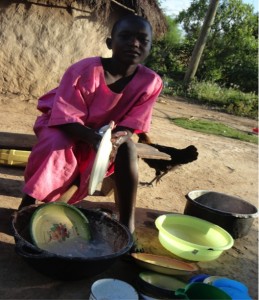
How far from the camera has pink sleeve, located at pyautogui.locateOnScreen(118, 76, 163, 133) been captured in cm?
234

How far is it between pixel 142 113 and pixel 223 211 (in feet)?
3.11

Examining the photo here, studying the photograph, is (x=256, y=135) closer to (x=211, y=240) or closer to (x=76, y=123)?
(x=211, y=240)

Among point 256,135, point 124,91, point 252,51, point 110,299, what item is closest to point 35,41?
point 124,91

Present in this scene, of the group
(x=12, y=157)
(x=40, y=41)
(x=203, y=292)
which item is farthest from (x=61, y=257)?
(x=40, y=41)

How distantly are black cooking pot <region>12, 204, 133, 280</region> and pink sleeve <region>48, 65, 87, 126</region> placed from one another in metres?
0.50

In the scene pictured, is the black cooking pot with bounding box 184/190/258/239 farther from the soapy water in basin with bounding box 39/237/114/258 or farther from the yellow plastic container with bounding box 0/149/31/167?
the yellow plastic container with bounding box 0/149/31/167

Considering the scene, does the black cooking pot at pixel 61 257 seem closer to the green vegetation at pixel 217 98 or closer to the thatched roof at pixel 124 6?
the thatched roof at pixel 124 6

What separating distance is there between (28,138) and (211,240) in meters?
1.48

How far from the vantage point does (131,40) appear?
2.21m

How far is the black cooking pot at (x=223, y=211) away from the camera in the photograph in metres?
2.64

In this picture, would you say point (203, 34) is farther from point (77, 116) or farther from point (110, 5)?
point (77, 116)

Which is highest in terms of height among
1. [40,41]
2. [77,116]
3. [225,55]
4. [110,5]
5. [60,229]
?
[225,55]

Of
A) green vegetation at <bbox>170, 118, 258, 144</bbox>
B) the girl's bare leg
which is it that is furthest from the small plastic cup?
green vegetation at <bbox>170, 118, 258, 144</bbox>

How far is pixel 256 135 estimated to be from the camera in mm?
8445
